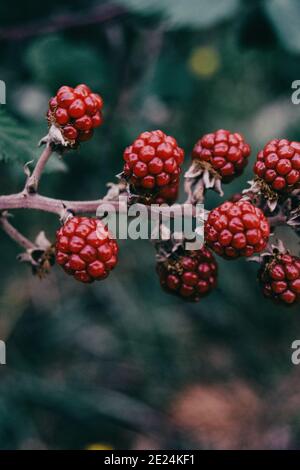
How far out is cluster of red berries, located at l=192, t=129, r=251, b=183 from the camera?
1475mm

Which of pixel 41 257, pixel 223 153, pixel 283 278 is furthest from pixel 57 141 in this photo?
pixel 283 278

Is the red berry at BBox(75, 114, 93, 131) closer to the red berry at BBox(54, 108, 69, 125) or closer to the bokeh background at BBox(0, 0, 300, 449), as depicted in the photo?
the red berry at BBox(54, 108, 69, 125)

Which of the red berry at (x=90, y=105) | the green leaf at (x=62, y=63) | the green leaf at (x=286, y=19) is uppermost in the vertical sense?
the green leaf at (x=62, y=63)

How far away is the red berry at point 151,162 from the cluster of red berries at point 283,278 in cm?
37

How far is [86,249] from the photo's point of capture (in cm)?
127

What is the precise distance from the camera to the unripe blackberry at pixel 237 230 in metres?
1.29

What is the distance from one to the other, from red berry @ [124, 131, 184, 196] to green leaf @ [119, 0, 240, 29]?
954 millimetres

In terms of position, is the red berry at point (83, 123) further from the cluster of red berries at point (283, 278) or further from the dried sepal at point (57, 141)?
the cluster of red berries at point (283, 278)

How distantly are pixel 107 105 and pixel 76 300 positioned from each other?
128 centimetres

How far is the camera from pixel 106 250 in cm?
128

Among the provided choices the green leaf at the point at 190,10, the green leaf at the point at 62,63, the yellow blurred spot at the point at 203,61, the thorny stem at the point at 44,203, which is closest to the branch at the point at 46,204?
the thorny stem at the point at 44,203

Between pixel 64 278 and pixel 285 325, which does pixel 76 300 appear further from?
pixel 285 325

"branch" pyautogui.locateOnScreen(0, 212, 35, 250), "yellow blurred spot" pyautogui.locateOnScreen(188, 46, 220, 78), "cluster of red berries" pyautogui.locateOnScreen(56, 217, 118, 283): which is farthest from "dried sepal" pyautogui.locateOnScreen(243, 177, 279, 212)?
"yellow blurred spot" pyautogui.locateOnScreen(188, 46, 220, 78)

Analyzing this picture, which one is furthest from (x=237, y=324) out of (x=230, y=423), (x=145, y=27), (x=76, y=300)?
(x=145, y=27)
